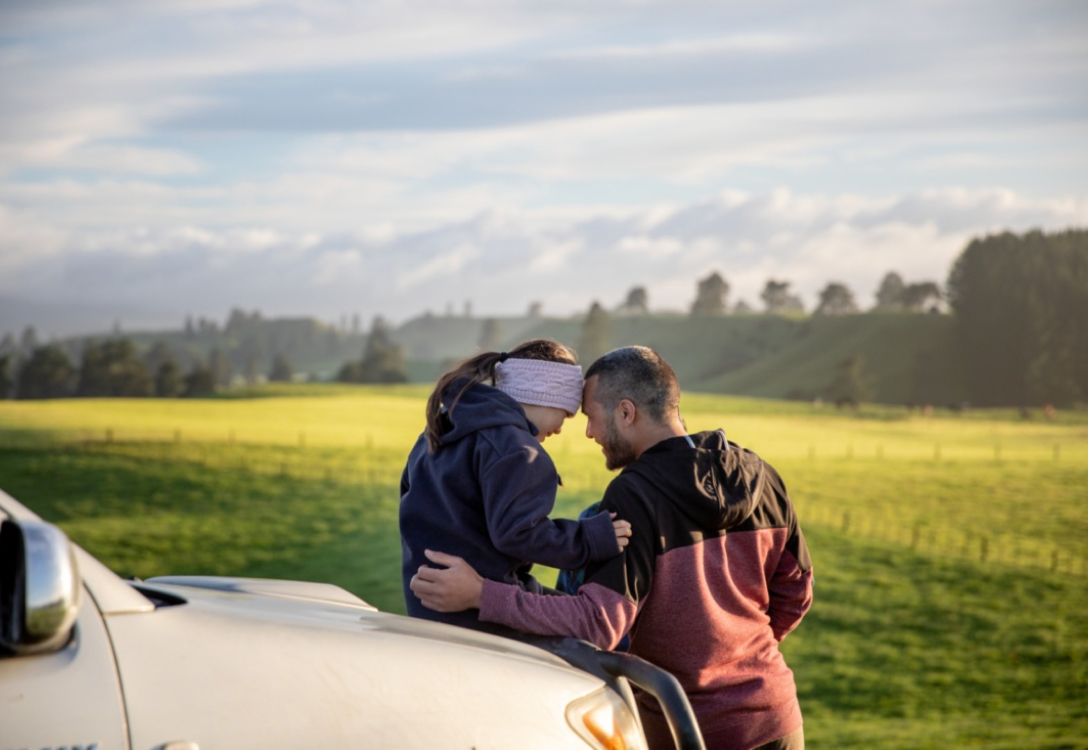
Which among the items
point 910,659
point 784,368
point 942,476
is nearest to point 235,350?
point 784,368

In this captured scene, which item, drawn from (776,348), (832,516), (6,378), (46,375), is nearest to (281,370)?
(46,375)

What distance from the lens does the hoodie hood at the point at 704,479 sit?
302 cm

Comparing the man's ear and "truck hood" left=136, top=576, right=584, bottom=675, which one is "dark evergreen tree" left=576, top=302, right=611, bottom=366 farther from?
"truck hood" left=136, top=576, right=584, bottom=675

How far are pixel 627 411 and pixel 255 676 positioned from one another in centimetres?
141

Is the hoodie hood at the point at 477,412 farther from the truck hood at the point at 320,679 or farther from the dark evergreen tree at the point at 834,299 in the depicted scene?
the dark evergreen tree at the point at 834,299

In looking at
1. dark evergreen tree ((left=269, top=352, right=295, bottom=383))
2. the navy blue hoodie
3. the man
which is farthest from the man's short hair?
dark evergreen tree ((left=269, top=352, right=295, bottom=383))

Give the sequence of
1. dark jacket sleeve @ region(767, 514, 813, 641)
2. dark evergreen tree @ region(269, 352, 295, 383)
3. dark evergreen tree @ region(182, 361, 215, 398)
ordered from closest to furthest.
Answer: dark jacket sleeve @ region(767, 514, 813, 641) < dark evergreen tree @ region(182, 361, 215, 398) < dark evergreen tree @ region(269, 352, 295, 383)

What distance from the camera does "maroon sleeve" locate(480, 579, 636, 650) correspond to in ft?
9.55

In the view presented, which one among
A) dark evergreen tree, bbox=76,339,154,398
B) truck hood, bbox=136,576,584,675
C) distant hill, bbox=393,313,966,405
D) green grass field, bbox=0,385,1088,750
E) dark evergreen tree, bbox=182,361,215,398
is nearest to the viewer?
truck hood, bbox=136,576,584,675

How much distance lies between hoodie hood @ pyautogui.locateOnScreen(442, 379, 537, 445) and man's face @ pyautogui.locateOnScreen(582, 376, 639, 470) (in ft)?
0.74

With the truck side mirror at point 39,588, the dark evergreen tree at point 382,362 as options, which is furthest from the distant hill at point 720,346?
the truck side mirror at point 39,588

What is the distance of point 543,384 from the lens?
10.6 ft

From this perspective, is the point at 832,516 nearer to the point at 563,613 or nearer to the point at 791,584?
the point at 791,584

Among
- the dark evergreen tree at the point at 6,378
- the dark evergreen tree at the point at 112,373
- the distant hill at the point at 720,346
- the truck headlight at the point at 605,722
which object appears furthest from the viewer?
the distant hill at the point at 720,346
